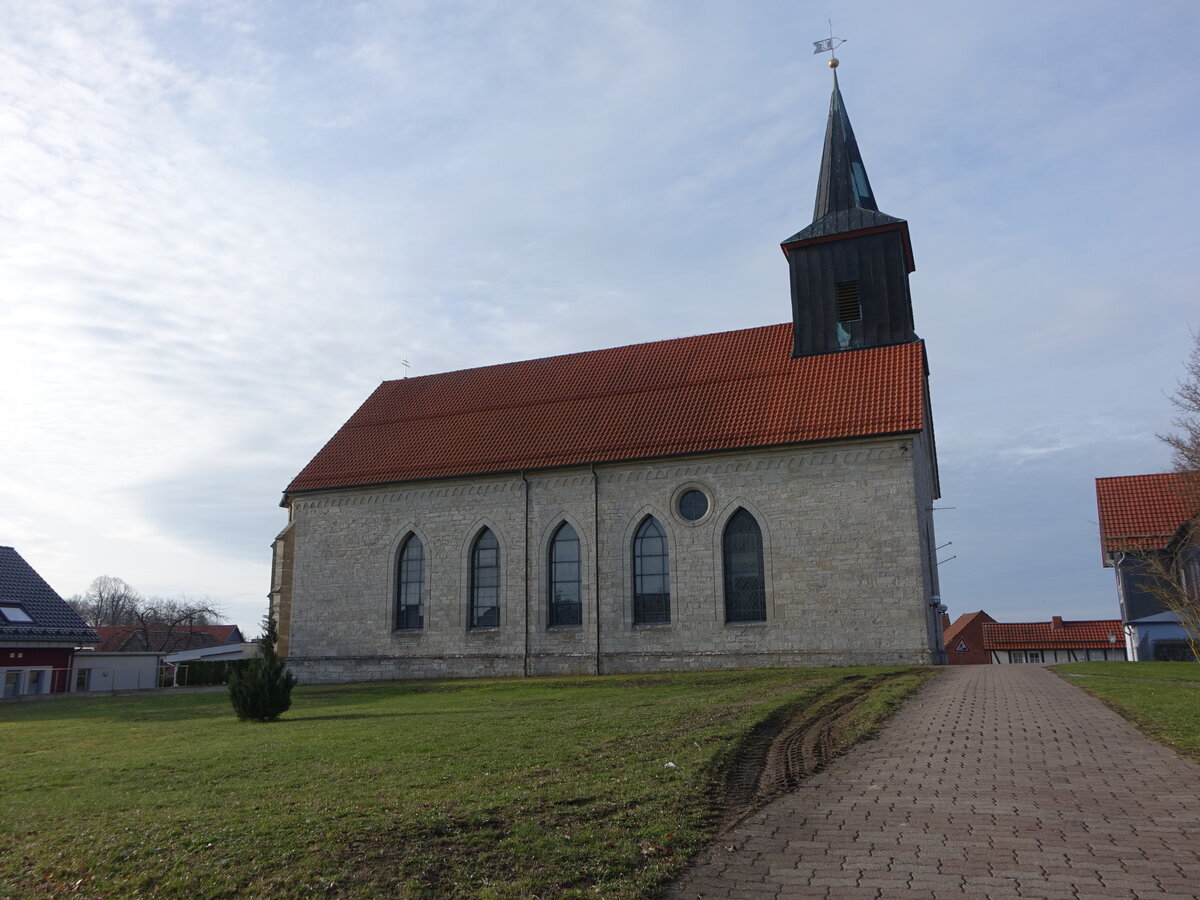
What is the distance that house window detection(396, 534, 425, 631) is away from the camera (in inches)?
1214

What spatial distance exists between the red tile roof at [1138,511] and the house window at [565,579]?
19891mm

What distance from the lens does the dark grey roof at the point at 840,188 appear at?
30125 millimetres

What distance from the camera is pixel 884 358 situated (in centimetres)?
2847

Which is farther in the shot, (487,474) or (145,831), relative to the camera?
(487,474)

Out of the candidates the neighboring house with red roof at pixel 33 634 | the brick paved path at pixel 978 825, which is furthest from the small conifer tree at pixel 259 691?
the neighboring house with red roof at pixel 33 634

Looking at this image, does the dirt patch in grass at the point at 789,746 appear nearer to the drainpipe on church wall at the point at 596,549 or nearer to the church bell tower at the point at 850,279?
the drainpipe on church wall at the point at 596,549

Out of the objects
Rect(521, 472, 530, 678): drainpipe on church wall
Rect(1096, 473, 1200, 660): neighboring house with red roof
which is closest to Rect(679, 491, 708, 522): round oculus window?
Rect(521, 472, 530, 678): drainpipe on church wall

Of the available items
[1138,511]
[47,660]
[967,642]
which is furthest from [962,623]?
[47,660]

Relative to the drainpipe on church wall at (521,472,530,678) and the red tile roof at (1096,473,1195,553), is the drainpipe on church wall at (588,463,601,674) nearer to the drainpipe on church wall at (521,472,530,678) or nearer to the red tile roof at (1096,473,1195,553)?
the drainpipe on church wall at (521,472,530,678)

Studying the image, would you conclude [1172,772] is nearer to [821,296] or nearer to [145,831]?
[145,831]

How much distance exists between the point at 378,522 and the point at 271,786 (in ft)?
74.6

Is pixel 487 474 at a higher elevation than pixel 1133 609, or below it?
higher

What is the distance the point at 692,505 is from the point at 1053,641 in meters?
37.3

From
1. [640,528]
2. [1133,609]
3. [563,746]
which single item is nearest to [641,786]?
[563,746]
